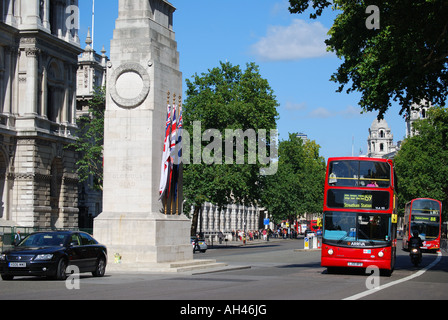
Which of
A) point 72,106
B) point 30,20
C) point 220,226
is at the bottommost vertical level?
point 220,226

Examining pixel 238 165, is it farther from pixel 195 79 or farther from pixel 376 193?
pixel 376 193

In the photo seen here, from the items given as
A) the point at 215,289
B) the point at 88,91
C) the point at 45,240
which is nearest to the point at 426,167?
the point at 88,91

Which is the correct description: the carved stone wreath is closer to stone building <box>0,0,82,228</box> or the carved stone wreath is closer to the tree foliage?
stone building <box>0,0,82,228</box>

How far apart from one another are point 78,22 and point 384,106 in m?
40.5

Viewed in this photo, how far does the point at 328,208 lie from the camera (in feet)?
84.6

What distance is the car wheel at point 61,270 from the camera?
20000 mm

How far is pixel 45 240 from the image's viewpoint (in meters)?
20.9

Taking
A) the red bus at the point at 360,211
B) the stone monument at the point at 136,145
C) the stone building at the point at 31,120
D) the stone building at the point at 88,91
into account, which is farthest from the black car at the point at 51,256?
the stone building at the point at 88,91

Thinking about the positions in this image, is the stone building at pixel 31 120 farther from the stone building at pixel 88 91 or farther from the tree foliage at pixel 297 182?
the tree foliage at pixel 297 182

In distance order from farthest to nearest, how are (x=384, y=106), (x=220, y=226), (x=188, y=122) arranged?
(x=220, y=226), (x=188, y=122), (x=384, y=106)

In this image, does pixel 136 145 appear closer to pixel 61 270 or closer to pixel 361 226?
pixel 61 270
